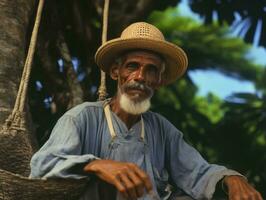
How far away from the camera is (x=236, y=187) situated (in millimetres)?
2670

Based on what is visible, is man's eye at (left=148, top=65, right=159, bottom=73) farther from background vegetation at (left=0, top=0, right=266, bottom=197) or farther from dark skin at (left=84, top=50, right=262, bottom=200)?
background vegetation at (left=0, top=0, right=266, bottom=197)

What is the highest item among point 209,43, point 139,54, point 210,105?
point 209,43

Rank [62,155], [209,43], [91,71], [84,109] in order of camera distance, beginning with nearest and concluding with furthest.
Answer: [62,155] → [84,109] → [91,71] → [209,43]

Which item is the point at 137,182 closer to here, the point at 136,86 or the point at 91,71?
the point at 136,86

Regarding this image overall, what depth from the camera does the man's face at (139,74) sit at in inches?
113

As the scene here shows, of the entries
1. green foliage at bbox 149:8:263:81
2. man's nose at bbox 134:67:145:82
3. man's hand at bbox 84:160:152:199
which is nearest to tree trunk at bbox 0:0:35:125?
man's nose at bbox 134:67:145:82

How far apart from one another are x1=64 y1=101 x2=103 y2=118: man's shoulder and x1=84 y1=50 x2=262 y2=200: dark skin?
10 centimetres

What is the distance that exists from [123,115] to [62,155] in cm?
55

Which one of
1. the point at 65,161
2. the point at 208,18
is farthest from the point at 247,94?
the point at 65,161

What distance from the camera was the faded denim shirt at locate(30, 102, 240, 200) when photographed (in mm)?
2484

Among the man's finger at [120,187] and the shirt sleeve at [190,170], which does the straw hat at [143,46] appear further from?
the man's finger at [120,187]

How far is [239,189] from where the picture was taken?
2654mm

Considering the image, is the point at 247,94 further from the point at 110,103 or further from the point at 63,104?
the point at 110,103

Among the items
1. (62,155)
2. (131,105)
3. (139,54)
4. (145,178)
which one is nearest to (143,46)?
(139,54)
